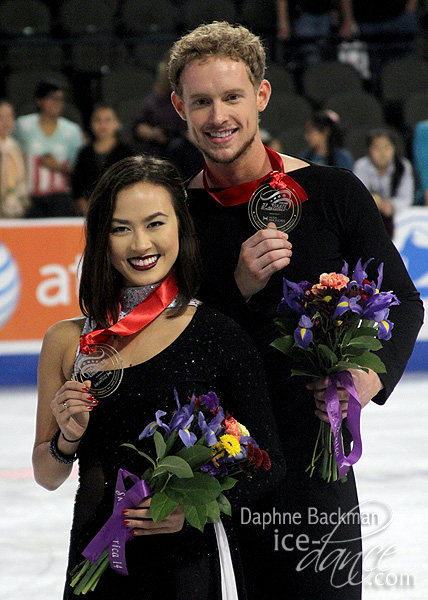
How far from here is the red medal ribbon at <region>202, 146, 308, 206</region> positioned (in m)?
2.16

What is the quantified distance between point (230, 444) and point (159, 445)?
135mm

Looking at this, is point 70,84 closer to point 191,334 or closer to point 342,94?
point 342,94

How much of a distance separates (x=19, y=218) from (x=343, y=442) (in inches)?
206

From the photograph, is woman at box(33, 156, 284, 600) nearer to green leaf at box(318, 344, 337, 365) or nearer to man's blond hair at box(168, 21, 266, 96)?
green leaf at box(318, 344, 337, 365)

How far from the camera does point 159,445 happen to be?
5.90ft

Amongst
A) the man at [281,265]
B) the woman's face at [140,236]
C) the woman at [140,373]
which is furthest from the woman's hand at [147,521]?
the woman's face at [140,236]

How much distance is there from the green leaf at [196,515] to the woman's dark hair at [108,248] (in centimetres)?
43

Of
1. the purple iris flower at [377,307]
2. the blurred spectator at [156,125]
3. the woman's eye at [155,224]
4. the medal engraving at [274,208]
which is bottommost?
the purple iris flower at [377,307]

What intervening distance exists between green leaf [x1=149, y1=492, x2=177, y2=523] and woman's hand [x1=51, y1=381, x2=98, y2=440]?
0.68 ft

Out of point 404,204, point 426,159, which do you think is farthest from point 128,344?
point 426,159

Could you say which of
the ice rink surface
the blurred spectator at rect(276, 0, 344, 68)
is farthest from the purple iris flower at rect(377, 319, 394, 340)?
the blurred spectator at rect(276, 0, 344, 68)

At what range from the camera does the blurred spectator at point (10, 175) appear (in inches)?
279

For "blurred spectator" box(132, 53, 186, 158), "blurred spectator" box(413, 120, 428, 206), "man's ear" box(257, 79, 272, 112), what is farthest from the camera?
"blurred spectator" box(413, 120, 428, 206)

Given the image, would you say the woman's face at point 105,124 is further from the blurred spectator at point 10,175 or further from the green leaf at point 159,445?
the green leaf at point 159,445
